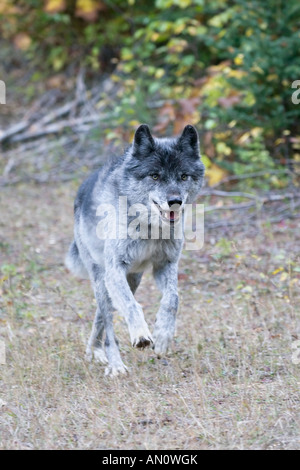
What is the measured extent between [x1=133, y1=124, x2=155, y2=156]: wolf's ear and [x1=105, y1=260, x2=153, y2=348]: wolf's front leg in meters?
0.95

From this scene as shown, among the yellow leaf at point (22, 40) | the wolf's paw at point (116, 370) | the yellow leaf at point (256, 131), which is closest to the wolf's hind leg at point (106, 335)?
the wolf's paw at point (116, 370)

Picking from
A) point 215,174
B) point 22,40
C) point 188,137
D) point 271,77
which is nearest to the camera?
point 188,137

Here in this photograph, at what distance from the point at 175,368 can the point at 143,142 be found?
1864mm

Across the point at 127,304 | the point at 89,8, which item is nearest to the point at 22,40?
the point at 89,8

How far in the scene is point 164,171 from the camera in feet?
16.8

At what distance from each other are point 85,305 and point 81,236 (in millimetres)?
1284

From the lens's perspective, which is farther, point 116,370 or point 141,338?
point 116,370

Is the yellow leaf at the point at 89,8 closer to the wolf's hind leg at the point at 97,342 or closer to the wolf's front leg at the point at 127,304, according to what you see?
the wolf's hind leg at the point at 97,342

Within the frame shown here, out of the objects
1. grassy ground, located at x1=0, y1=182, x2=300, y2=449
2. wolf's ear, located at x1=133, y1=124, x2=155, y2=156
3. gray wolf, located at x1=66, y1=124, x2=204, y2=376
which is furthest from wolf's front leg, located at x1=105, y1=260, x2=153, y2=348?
wolf's ear, located at x1=133, y1=124, x2=155, y2=156

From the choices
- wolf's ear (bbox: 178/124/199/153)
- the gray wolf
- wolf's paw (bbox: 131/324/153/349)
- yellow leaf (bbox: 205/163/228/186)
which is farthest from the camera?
yellow leaf (bbox: 205/163/228/186)

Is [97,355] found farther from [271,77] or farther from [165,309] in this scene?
[271,77]

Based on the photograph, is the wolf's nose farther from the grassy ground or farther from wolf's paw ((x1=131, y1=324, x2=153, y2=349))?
the grassy ground

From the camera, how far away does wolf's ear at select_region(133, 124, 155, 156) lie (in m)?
5.20

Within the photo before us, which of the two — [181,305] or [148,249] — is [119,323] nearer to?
[181,305]
